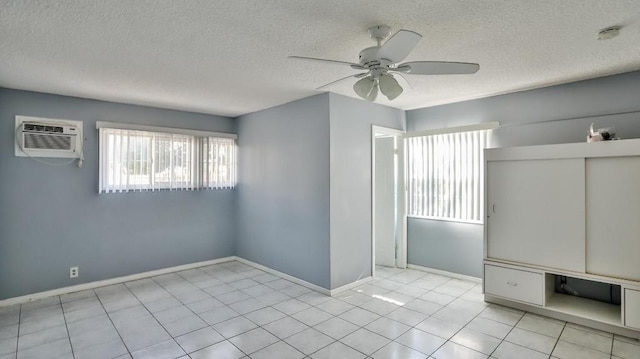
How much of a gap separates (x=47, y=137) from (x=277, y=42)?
3.22 m

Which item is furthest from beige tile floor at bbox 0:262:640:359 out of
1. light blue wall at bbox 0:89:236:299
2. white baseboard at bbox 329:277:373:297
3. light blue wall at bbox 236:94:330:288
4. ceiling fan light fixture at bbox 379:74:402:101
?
ceiling fan light fixture at bbox 379:74:402:101

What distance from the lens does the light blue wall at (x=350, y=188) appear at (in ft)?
12.5

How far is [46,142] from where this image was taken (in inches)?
146

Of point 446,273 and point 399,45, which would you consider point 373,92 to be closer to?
point 399,45

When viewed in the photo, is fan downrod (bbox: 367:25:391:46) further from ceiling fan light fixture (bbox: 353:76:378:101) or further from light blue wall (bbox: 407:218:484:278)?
light blue wall (bbox: 407:218:484:278)

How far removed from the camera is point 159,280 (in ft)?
14.1

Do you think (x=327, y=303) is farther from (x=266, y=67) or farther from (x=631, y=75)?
(x=631, y=75)

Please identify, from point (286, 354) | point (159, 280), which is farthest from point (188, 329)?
point (159, 280)

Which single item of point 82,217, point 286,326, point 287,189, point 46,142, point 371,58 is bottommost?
point 286,326

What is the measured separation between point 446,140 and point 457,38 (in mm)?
2249

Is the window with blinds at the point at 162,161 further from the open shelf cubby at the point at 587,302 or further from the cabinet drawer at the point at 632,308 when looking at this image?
the cabinet drawer at the point at 632,308

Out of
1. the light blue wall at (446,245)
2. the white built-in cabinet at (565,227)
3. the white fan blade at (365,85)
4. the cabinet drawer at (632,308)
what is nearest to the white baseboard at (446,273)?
the light blue wall at (446,245)

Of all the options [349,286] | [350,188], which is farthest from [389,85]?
[349,286]

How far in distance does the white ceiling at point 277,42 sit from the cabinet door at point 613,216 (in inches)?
38.1
